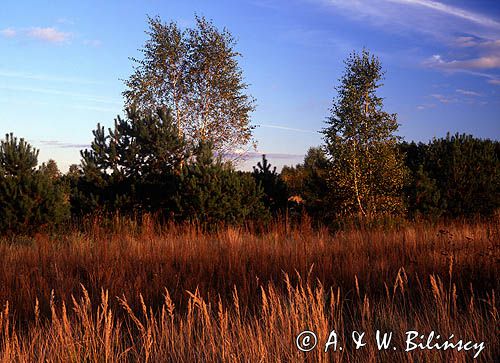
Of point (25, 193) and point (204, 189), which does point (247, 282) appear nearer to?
point (204, 189)

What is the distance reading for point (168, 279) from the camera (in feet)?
24.7

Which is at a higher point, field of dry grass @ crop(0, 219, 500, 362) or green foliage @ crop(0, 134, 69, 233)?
green foliage @ crop(0, 134, 69, 233)

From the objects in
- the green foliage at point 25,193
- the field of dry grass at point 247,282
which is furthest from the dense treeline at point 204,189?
the field of dry grass at point 247,282

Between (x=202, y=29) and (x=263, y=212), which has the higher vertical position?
(x=202, y=29)

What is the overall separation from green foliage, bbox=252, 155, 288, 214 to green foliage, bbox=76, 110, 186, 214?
237 centimetres

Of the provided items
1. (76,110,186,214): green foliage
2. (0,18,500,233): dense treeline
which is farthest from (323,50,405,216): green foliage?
(76,110,186,214): green foliage

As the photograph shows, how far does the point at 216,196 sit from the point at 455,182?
830 centimetres

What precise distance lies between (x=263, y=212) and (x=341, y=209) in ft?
9.52

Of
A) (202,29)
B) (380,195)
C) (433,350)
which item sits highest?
(202,29)

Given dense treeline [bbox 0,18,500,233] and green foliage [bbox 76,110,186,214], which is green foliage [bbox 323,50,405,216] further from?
green foliage [bbox 76,110,186,214]

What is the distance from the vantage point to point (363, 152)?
50.2 feet

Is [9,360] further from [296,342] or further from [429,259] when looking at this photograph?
[429,259]

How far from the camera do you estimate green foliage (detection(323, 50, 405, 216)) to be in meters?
14.9

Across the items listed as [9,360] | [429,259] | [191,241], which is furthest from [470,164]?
[9,360]
